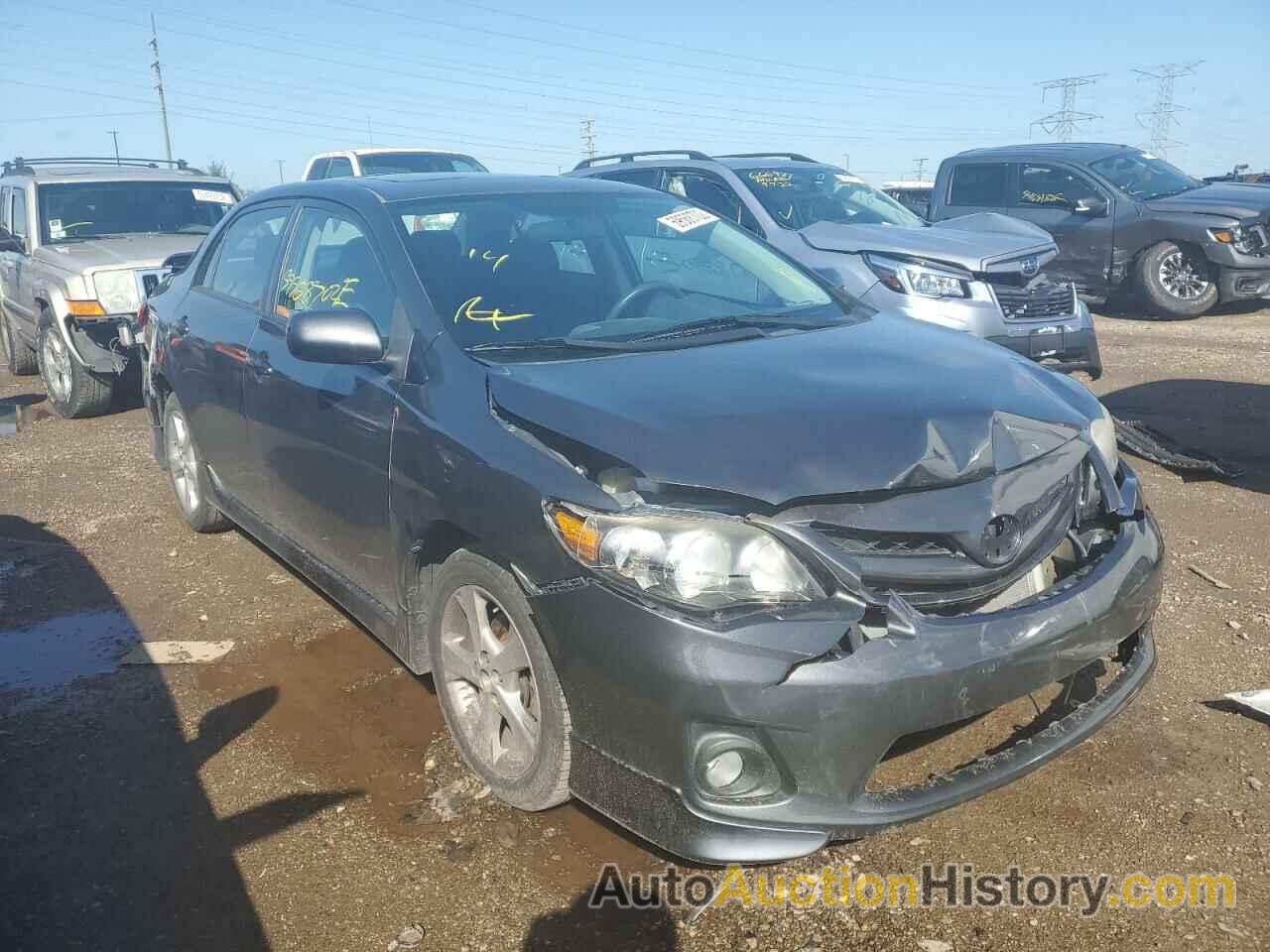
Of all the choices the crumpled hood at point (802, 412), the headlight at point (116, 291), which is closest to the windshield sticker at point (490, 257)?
the crumpled hood at point (802, 412)

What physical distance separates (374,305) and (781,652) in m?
1.89

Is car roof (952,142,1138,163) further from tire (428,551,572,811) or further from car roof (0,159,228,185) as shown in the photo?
tire (428,551,572,811)

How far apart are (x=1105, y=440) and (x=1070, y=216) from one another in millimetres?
9778

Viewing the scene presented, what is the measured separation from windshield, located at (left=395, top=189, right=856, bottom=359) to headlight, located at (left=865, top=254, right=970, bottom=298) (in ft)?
11.0

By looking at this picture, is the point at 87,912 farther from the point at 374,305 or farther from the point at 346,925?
the point at 374,305

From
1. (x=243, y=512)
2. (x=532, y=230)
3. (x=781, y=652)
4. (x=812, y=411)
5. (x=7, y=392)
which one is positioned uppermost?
(x=532, y=230)

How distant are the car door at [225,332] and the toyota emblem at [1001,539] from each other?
9.66 ft

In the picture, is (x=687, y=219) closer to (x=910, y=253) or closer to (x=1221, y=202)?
(x=910, y=253)

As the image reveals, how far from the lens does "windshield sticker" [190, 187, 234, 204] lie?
9.09m

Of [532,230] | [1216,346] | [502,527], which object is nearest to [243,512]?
[532,230]

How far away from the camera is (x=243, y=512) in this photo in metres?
4.50

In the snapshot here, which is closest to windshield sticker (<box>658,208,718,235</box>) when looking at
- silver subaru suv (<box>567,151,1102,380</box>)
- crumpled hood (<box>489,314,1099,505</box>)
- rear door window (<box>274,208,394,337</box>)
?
crumpled hood (<box>489,314,1099,505</box>)

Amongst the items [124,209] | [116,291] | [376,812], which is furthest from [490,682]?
[124,209]

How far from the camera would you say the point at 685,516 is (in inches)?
91.9
